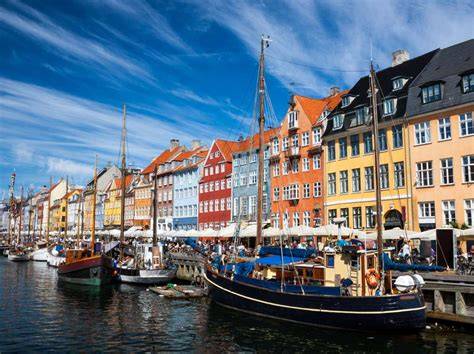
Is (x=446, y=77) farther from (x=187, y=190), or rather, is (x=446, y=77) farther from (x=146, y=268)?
(x=187, y=190)

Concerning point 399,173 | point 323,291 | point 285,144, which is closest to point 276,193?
point 285,144

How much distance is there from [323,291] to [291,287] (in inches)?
75.6

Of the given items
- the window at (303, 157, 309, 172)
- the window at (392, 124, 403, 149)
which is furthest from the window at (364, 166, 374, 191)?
the window at (303, 157, 309, 172)

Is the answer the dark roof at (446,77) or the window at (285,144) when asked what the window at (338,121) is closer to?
the dark roof at (446,77)

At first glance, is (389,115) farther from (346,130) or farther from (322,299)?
(322,299)

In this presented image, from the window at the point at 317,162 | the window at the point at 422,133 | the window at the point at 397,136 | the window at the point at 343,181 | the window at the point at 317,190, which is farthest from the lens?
the window at the point at 317,162

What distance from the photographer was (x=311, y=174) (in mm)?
51219

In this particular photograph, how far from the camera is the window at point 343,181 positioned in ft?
153

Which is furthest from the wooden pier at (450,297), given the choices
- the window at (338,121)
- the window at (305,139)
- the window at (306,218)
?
the window at (305,139)

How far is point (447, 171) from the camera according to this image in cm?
3803

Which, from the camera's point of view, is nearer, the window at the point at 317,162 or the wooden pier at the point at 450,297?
the wooden pier at the point at 450,297

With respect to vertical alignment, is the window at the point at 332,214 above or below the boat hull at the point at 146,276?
above

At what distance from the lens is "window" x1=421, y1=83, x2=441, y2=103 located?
3906 cm

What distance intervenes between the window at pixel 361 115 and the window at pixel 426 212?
A: 944 centimetres
